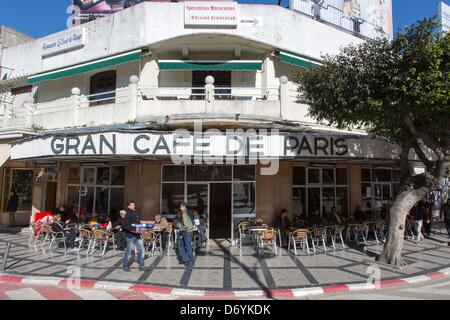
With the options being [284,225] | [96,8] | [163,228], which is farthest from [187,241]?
[96,8]

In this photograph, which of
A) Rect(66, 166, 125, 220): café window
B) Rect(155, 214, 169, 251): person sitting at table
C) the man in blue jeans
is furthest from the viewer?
Rect(66, 166, 125, 220): café window

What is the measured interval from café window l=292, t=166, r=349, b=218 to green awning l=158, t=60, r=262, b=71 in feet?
14.4

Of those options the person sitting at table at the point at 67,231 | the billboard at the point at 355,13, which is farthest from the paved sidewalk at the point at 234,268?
the billboard at the point at 355,13

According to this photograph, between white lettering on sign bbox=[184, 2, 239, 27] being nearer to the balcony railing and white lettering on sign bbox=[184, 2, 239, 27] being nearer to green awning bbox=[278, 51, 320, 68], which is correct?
A: green awning bbox=[278, 51, 320, 68]

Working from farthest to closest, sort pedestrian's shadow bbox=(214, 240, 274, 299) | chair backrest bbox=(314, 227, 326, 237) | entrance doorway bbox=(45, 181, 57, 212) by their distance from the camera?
1. entrance doorway bbox=(45, 181, 57, 212)
2. chair backrest bbox=(314, 227, 326, 237)
3. pedestrian's shadow bbox=(214, 240, 274, 299)

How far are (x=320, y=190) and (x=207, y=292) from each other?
8898 millimetres

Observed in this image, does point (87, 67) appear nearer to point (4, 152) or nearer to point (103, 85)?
point (103, 85)

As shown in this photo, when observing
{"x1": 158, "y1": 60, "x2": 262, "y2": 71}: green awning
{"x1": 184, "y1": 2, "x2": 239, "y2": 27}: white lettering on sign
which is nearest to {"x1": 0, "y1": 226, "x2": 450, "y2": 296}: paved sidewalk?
{"x1": 158, "y1": 60, "x2": 262, "y2": 71}: green awning

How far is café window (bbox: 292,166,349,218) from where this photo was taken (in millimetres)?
14438

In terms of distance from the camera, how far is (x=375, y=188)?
1719 cm

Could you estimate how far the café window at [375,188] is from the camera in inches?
654
